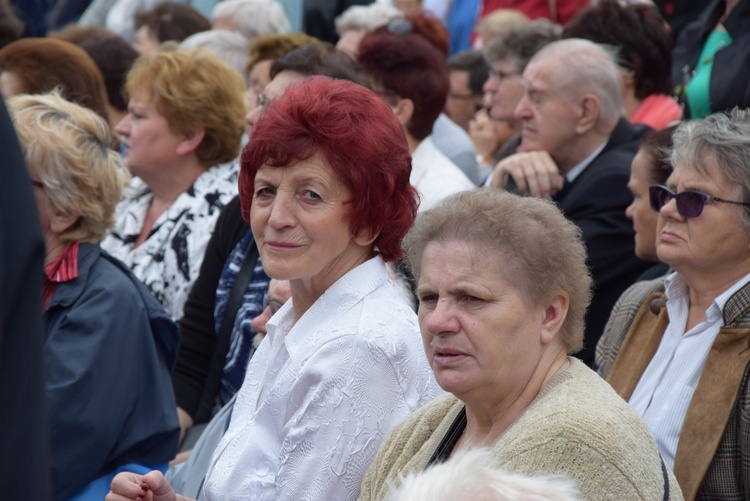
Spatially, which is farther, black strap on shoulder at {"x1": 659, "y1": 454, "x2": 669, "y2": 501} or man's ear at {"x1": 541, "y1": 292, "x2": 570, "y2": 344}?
man's ear at {"x1": 541, "y1": 292, "x2": 570, "y2": 344}

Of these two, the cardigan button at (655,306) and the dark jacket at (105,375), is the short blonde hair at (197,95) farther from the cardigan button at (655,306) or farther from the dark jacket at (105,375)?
the cardigan button at (655,306)

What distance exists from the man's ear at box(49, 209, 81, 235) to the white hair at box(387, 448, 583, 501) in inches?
99.6

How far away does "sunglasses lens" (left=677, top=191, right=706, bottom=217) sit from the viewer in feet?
12.1

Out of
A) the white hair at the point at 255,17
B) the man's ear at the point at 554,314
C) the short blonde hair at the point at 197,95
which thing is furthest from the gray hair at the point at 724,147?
the white hair at the point at 255,17

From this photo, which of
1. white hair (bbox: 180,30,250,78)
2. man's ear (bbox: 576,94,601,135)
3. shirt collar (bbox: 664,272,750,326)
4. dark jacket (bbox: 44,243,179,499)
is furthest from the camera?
white hair (bbox: 180,30,250,78)

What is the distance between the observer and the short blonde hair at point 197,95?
5469 millimetres

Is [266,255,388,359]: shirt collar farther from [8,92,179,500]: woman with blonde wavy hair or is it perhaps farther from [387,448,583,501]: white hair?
[387,448,583,501]: white hair

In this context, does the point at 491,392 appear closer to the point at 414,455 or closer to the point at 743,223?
the point at 414,455

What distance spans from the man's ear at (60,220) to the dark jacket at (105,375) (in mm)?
110

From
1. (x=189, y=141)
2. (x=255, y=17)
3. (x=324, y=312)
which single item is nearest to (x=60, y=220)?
(x=324, y=312)

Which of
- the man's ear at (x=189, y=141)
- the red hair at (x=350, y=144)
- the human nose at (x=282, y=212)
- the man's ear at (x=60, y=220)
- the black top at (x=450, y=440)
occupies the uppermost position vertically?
the red hair at (x=350, y=144)

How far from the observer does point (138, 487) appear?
120 inches

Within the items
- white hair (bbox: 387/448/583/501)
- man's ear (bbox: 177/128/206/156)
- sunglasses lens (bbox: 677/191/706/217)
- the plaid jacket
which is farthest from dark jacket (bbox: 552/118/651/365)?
white hair (bbox: 387/448/583/501)

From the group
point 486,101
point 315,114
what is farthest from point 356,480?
point 486,101
